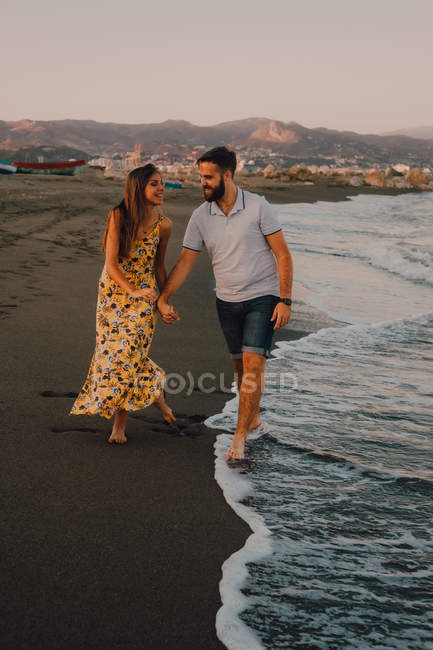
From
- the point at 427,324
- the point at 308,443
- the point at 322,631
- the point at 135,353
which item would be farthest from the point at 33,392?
the point at 427,324

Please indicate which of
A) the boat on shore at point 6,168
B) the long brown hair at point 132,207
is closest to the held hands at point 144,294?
the long brown hair at point 132,207

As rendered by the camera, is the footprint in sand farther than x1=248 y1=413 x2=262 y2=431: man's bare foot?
Yes

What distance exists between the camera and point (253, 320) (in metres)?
4.21

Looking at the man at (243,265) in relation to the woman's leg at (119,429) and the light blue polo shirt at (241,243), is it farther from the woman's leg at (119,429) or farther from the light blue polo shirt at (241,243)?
the woman's leg at (119,429)

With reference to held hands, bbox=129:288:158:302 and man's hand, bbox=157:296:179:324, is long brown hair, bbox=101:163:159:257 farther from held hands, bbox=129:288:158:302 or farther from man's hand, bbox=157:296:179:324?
man's hand, bbox=157:296:179:324

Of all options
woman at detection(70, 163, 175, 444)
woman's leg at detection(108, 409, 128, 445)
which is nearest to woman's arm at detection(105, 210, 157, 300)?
woman at detection(70, 163, 175, 444)

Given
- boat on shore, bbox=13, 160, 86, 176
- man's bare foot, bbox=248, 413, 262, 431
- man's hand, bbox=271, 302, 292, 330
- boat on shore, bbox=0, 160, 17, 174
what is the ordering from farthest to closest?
1. boat on shore, bbox=13, 160, 86, 176
2. boat on shore, bbox=0, 160, 17, 174
3. man's bare foot, bbox=248, 413, 262, 431
4. man's hand, bbox=271, 302, 292, 330

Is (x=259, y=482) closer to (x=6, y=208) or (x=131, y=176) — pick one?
(x=131, y=176)

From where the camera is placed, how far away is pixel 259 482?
3.76m

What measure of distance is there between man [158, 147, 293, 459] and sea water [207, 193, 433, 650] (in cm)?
52

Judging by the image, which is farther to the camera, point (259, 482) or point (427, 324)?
point (427, 324)

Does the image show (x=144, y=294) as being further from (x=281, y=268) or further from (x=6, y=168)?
(x=6, y=168)

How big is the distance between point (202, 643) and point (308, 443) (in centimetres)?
218

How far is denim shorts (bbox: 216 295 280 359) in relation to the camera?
4.19m
